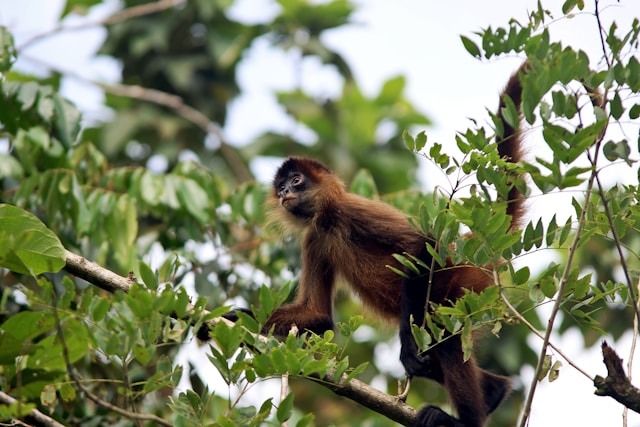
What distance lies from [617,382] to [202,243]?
4496 mm

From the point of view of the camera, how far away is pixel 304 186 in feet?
24.3

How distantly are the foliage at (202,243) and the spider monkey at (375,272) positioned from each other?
32 centimetres

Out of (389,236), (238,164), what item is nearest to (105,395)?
(389,236)

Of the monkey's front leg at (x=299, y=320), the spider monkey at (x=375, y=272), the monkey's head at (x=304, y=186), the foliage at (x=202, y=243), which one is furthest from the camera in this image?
the monkey's head at (x=304, y=186)

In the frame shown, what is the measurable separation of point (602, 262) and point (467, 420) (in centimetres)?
538

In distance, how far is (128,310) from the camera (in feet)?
11.0

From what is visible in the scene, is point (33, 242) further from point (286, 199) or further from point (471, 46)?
point (286, 199)


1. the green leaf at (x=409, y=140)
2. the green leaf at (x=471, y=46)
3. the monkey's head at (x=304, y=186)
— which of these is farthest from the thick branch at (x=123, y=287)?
the monkey's head at (x=304, y=186)

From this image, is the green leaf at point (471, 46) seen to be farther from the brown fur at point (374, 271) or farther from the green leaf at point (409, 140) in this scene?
the brown fur at point (374, 271)

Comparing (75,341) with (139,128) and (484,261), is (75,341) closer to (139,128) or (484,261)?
(484,261)

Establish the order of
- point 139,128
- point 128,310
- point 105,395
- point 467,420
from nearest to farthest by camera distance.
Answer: point 128,310 → point 467,420 → point 105,395 → point 139,128

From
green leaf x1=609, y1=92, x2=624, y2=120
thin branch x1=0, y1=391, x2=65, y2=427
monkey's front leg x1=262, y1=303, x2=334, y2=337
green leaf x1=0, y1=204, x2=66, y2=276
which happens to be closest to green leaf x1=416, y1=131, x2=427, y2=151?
green leaf x1=609, y1=92, x2=624, y2=120

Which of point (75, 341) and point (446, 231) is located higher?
point (446, 231)

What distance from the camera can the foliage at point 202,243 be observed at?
3.47 m
